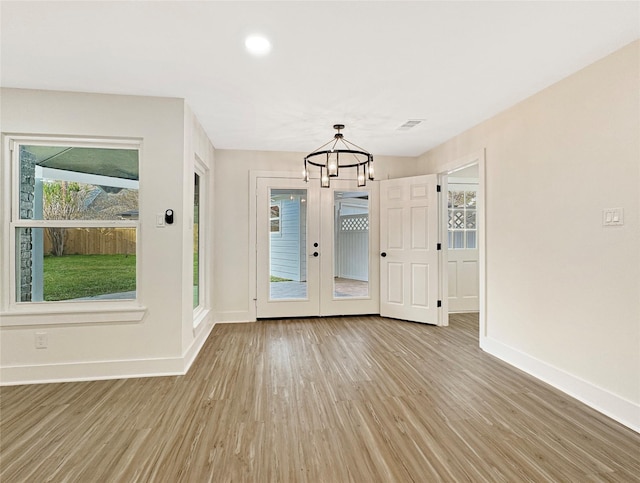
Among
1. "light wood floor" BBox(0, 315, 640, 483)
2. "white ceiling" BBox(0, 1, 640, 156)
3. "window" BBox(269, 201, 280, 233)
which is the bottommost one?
"light wood floor" BBox(0, 315, 640, 483)

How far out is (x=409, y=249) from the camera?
457cm

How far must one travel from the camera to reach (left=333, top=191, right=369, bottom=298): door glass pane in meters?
4.82

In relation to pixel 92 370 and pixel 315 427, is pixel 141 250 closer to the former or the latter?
pixel 92 370

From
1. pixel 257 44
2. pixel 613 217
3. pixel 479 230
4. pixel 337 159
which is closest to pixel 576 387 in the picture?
pixel 613 217

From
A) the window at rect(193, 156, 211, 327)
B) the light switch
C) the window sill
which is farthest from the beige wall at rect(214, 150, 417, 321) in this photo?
the light switch

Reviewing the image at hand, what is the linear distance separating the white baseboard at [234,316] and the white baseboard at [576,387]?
3.13m

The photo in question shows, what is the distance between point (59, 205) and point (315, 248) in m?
3.01

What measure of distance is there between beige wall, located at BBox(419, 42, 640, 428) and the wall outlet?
13.9ft

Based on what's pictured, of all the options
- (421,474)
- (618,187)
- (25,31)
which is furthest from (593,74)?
(25,31)

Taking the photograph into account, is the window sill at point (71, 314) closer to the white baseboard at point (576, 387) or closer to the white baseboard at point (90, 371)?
the white baseboard at point (90, 371)

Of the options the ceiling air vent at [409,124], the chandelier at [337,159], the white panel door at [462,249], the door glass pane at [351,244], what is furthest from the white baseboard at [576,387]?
the ceiling air vent at [409,124]

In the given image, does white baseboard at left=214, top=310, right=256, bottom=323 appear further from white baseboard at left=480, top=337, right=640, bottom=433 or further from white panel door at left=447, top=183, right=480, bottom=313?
white panel door at left=447, top=183, right=480, bottom=313

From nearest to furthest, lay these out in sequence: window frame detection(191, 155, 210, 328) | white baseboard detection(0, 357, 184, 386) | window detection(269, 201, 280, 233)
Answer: white baseboard detection(0, 357, 184, 386), window frame detection(191, 155, 210, 328), window detection(269, 201, 280, 233)

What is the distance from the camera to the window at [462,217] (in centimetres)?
525
